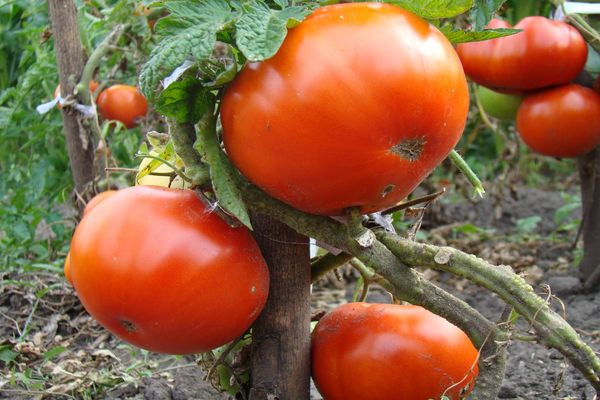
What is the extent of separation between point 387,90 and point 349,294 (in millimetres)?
1750

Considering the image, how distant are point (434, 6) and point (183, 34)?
13.0 inches

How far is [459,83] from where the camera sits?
0.97 metres

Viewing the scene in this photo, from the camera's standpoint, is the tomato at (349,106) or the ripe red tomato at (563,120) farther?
the ripe red tomato at (563,120)

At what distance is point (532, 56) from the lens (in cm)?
204

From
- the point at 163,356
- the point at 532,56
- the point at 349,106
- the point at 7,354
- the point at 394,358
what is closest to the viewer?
the point at 349,106

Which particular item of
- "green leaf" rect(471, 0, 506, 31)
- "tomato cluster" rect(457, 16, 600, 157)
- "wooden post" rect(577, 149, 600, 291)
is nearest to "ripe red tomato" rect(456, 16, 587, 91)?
"tomato cluster" rect(457, 16, 600, 157)

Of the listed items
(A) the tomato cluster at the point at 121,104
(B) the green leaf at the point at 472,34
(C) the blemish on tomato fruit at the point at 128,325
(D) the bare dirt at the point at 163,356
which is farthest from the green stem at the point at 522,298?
(A) the tomato cluster at the point at 121,104

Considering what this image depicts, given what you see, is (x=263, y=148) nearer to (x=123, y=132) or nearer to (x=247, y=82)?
(x=247, y=82)

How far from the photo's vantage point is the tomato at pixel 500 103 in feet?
7.75

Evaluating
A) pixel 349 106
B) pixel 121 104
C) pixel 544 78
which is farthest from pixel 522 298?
pixel 121 104

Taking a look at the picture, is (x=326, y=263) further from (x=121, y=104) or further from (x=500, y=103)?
(x=121, y=104)

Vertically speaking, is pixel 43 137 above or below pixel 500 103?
below

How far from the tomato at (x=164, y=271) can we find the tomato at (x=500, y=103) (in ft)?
4.94

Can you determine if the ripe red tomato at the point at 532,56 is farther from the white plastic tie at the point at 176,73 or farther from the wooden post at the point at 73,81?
the white plastic tie at the point at 176,73
